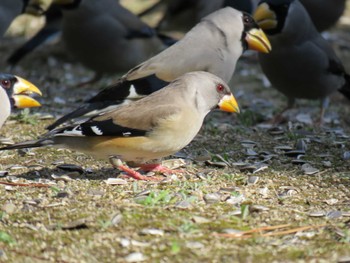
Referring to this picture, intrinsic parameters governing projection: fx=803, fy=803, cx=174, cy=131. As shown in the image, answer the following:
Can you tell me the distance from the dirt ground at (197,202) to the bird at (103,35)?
1731 millimetres

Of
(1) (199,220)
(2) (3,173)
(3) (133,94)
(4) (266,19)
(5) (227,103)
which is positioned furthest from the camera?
(4) (266,19)

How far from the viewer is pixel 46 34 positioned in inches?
313

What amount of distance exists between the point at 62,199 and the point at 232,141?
169cm

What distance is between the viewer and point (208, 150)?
4.70 meters

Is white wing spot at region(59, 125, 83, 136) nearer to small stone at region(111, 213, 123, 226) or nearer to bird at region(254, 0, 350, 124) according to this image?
small stone at region(111, 213, 123, 226)

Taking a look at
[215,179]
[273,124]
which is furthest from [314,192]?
[273,124]

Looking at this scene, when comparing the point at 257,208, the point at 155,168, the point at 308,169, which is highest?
the point at 257,208

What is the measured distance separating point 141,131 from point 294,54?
2579 millimetres

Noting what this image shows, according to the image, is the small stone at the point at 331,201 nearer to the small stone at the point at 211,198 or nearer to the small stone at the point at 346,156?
the small stone at the point at 211,198

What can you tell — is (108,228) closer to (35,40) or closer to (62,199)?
(62,199)

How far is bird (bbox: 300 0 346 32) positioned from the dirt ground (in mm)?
2488

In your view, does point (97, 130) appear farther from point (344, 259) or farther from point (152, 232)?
point (344, 259)

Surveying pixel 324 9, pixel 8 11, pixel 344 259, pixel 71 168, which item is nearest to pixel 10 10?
pixel 8 11

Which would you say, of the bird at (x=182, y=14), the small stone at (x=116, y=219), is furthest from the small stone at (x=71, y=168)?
the bird at (x=182, y=14)
